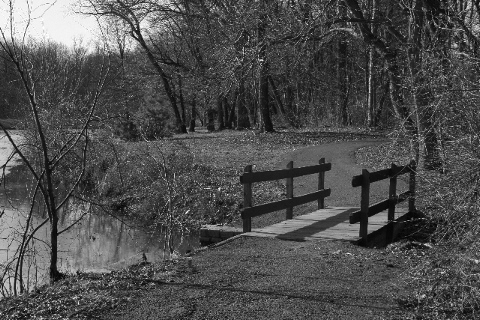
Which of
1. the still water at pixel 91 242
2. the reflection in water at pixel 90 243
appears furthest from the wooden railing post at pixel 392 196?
the reflection in water at pixel 90 243

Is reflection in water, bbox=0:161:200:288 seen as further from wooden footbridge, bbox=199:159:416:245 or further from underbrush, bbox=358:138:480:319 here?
underbrush, bbox=358:138:480:319

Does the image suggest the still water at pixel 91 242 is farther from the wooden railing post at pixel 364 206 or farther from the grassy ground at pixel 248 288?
the wooden railing post at pixel 364 206

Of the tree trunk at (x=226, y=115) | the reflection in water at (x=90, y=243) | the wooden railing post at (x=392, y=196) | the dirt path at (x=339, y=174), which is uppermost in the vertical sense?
the tree trunk at (x=226, y=115)

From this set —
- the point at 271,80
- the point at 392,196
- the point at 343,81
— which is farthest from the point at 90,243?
the point at 343,81

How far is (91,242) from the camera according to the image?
1472cm

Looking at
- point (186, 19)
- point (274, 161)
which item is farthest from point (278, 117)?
point (274, 161)

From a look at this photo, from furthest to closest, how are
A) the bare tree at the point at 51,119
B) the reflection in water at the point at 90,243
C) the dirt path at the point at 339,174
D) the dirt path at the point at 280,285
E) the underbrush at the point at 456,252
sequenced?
1. the dirt path at the point at 339,174
2. the reflection in water at the point at 90,243
3. the bare tree at the point at 51,119
4. the dirt path at the point at 280,285
5. the underbrush at the point at 456,252

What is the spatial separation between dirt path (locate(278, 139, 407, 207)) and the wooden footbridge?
2.82 m

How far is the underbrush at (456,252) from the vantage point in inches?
228

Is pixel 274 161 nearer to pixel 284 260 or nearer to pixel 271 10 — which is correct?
pixel 271 10

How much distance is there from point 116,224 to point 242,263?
9.59 metres

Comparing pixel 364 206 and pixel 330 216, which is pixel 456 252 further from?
pixel 330 216

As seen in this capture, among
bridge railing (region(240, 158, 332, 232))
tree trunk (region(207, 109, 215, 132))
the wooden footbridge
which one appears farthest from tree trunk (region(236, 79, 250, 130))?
bridge railing (region(240, 158, 332, 232))

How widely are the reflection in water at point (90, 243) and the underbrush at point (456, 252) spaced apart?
21.1 ft
